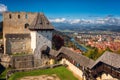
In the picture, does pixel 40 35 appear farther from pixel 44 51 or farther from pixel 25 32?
pixel 25 32

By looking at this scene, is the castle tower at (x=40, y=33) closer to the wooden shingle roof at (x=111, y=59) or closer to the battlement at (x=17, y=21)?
the battlement at (x=17, y=21)

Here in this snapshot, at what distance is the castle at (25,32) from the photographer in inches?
1772

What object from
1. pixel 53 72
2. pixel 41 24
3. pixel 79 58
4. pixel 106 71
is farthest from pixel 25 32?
pixel 106 71

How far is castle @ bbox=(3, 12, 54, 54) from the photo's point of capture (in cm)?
4500

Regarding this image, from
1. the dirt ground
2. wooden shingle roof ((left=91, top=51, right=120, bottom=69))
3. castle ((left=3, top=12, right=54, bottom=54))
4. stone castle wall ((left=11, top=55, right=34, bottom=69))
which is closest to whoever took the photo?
wooden shingle roof ((left=91, top=51, right=120, bottom=69))

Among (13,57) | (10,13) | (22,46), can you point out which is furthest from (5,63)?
(10,13)

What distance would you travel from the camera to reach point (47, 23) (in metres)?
46.0

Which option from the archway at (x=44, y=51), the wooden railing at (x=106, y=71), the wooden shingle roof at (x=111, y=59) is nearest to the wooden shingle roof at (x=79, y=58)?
the wooden railing at (x=106, y=71)

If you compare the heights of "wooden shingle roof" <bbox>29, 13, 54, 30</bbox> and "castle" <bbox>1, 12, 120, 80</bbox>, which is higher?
"wooden shingle roof" <bbox>29, 13, 54, 30</bbox>

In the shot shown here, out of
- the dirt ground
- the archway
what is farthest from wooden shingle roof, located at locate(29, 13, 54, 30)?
the dirt ground

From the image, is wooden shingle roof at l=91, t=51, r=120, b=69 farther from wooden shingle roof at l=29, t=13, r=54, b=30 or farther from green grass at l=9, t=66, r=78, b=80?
wooden shingle roof at l=29, t=13, r=54, b=30

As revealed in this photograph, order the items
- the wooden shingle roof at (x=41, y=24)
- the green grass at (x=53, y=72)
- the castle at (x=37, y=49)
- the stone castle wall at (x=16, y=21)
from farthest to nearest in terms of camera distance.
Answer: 1. the stone castle wall at (x=16, y=21)
2. the wooden shingle roof at (x=41, y=24)
3. the green grass at (x=53, y=72)
4. the castle at (x=37, y=49)

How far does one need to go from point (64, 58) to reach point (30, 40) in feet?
35.5

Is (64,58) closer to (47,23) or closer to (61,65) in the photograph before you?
(61,65)
